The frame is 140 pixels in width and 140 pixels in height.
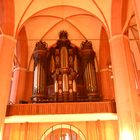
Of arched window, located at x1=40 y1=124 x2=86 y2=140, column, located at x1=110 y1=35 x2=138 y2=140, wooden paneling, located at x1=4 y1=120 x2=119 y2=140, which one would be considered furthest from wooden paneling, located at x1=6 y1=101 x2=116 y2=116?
arched window, located at x1=40 y1=124 x2=86 y2=140

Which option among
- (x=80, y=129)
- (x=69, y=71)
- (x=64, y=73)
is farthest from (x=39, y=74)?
(x=80, y=129)

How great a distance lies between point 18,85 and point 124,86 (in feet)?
21.4

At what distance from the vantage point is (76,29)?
48.8ft

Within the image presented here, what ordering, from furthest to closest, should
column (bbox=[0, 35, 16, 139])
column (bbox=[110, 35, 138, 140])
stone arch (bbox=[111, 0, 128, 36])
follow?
stone arch (bbox=[111, 0, 128, 36]), column (bbox=[0, 35, 16, 139]), column (bbox=[110, 35, 138, 140])

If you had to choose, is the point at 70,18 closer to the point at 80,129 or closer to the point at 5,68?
the point at 5,68

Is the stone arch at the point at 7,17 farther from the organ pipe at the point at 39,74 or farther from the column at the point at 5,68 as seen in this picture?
the organ pipe at the point at 39,74

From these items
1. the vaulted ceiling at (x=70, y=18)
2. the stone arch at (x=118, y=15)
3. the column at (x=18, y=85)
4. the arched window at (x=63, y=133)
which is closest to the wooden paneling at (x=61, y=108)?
the column at (x=18, y=85)

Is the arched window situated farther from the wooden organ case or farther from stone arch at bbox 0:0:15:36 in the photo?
stone arch at bbox 0:0:15:36

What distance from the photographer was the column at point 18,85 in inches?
517

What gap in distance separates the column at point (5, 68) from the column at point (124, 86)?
493cm

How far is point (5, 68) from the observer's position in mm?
10438

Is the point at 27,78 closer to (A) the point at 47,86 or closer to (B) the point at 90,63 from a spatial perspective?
(A) the point at 47,86

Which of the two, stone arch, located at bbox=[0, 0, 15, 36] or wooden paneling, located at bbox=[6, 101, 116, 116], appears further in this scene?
stone arch, located at bbox=[0, 0, 15, 36]

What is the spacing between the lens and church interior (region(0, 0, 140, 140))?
10367 millimetres
